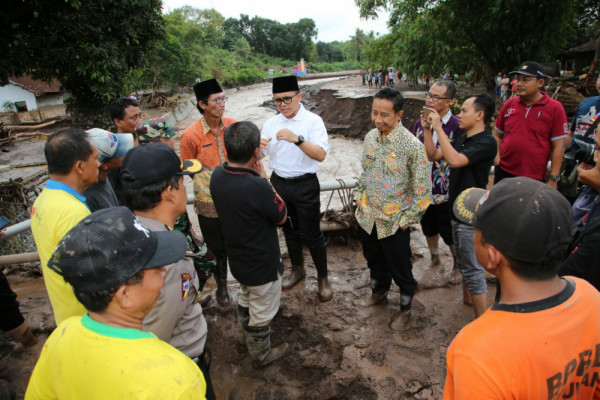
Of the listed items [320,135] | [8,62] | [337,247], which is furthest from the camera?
Answer: [8,62]

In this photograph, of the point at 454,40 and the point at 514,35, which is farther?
the point at 454,40

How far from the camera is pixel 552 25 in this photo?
11.6 meters

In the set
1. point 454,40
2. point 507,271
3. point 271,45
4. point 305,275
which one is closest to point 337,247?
point 305,275

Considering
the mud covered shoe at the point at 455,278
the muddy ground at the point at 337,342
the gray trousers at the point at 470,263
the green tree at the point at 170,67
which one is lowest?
the muddy ground at the point at 337,342

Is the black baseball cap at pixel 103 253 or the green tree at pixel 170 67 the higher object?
the green tree at pixel 170 67

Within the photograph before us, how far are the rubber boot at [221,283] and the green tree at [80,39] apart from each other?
17.4 ft

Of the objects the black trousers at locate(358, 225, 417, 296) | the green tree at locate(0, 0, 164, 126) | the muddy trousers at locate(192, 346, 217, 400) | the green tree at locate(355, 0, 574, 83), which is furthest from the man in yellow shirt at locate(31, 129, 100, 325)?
the green tree at locate(355, 0, 574, 83)

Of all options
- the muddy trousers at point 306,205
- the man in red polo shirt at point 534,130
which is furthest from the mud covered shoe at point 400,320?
the man in red polo shirt at point 534,130

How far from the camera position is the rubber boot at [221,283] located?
3.32 metres

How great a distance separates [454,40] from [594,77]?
4.58 metres

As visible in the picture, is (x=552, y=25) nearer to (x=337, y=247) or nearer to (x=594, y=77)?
(x=594, y=77)

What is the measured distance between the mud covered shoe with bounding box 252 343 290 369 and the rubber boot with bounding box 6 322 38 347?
76.9 inches

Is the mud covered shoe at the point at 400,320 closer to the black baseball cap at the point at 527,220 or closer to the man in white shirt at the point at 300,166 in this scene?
the man in white shirt at the point at 300,166

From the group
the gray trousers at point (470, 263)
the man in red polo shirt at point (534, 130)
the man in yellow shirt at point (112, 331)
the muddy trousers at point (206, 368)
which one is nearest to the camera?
the man in yellow shirt at point (112, 331)
